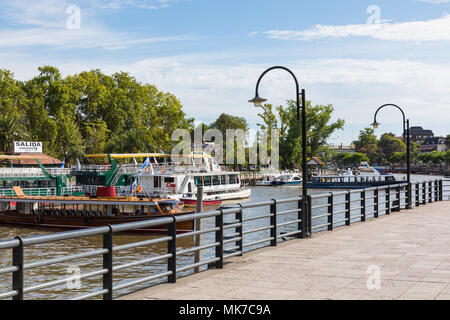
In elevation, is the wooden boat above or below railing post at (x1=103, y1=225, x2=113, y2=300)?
below

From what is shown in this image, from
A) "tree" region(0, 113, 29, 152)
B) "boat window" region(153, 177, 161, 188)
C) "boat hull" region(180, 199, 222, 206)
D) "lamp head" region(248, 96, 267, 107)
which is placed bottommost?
"boat hull" region(180, 199, 222, 206)

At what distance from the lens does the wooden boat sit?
34094 mm

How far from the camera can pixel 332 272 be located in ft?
30.6

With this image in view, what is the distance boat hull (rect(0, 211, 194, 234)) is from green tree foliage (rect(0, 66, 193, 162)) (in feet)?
133

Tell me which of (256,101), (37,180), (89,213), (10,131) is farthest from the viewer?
(10,131)

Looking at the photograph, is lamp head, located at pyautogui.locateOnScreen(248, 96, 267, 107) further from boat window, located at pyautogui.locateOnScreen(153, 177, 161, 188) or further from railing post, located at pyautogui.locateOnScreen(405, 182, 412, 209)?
boat window, located at pyautogui.locateOnScreen(153, 177, 161, 188)

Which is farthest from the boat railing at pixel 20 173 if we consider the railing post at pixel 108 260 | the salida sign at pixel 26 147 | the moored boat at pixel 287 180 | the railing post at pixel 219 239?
the railing post at pixel 108 260

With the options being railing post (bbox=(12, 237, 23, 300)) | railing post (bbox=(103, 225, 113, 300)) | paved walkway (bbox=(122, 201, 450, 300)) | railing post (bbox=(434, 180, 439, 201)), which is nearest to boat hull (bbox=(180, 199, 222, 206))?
railing post (bbox=(434, 180, 439, 201))

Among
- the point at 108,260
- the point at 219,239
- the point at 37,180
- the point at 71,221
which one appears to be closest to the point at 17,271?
the point at 108,260

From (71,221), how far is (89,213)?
53.5 inches

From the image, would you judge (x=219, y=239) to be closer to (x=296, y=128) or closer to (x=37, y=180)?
(x=37, y=180)

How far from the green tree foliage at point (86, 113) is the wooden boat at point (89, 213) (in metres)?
40.6
